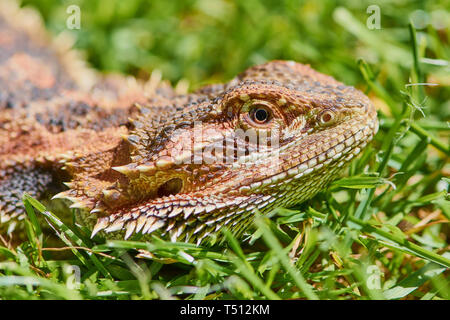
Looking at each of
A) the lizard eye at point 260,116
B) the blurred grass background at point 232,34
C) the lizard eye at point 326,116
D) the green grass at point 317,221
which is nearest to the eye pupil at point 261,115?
the lizard eye at point 260,116

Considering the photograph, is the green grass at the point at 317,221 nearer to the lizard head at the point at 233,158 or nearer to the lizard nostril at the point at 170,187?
the lizard head at the point at 233,158

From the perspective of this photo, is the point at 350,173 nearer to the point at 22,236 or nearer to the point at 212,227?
the point at 212,227

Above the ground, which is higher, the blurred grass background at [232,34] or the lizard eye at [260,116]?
the blurred grass background at [232,34]

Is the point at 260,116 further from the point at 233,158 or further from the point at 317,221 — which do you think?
the point at 317,221

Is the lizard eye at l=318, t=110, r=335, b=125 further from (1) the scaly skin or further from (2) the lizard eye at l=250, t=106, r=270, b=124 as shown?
(2) the lizard eye at l=250, t=106, r=270, b=124

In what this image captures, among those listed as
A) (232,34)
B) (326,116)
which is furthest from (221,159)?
(232,34)

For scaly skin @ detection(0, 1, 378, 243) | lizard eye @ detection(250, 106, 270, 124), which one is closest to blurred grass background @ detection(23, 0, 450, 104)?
scaly skin @ detection(0, 1, 378, 243)

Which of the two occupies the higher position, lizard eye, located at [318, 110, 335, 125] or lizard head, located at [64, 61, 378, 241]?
lizard eye, located at [318, 110, 335, 125]
